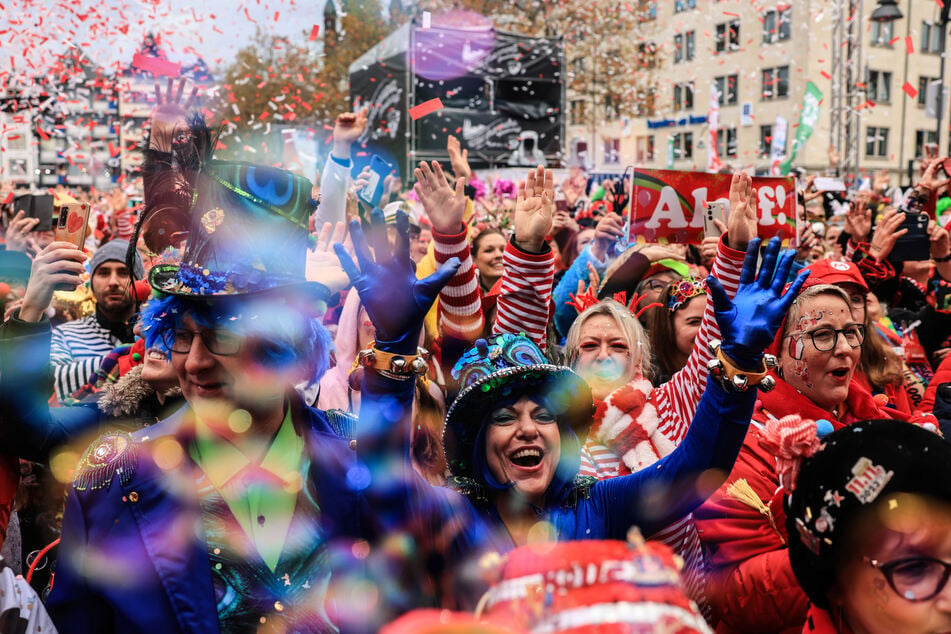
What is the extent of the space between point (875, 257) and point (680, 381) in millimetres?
2660

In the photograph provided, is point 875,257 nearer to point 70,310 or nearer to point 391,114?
point 70,310

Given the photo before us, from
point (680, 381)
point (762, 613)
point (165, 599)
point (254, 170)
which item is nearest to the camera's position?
point (165, 599)

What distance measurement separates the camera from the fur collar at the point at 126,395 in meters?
2.76

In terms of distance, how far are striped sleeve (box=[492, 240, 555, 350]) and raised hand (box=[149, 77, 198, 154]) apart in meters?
1.32

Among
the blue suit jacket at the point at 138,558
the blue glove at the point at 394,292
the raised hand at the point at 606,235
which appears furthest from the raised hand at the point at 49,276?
the raised hand at the point at 606,235

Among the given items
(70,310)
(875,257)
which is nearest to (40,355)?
(70,310)

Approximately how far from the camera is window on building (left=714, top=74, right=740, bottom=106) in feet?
123

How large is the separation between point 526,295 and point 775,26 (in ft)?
112

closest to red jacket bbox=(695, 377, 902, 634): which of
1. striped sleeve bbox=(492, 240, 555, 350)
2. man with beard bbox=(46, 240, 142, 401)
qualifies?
striped sleeve bbox=(492, 240, 555, 350)

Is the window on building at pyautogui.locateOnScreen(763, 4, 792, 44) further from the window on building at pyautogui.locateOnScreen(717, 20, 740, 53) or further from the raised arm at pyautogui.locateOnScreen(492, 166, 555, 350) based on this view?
the raised arm at pyautogui.locateOnScreen(492, 166, 555, 350)

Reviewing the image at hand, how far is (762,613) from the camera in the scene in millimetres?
2248

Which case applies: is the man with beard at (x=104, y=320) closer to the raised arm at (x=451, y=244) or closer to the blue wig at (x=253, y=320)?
the raised arm at (x=451, y=244)

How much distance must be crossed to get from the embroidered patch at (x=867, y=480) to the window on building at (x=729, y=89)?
3869 cm

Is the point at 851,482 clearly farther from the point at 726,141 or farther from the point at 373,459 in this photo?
the point at 726,141
